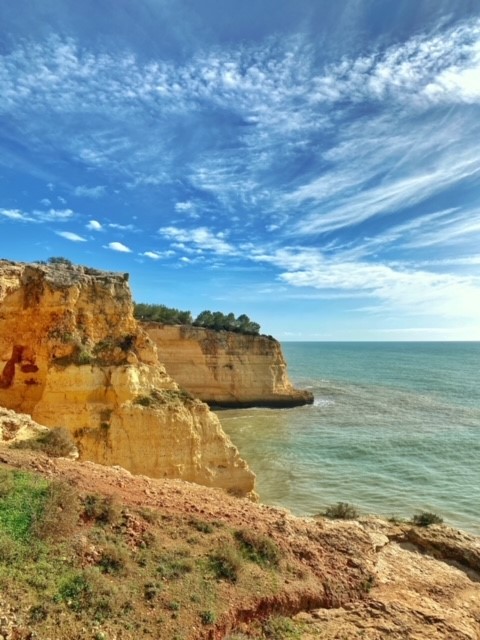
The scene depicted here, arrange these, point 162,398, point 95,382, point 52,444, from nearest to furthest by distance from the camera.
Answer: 1. point 52,444
2. point 95,382
3. point 162,398

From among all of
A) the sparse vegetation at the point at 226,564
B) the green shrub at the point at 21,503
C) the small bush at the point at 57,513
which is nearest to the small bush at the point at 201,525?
the sparse vegetation at the point at 226,564

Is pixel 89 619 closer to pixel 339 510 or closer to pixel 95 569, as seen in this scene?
pixel 95 569

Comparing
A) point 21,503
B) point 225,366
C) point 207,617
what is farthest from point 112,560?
point 225,366

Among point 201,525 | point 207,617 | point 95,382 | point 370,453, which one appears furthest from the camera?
point 370,453

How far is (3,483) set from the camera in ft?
25.1

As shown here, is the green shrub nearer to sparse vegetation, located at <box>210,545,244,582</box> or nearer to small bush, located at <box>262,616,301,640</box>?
sparse vegetation, located at <box>210,545,244,582</box>

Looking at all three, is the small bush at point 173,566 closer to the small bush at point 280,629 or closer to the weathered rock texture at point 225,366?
the small bush at point 280,629

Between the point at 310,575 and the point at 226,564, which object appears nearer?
the point at 226,564

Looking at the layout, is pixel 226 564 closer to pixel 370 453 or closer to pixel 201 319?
pixel 370 453

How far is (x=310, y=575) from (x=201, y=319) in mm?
45352

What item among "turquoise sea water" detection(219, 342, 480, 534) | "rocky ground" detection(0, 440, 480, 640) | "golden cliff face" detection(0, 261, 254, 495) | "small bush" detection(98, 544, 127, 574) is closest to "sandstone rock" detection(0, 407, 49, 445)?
"rocky ground" detection(0, 440, 480, 640)

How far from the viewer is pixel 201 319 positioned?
52.7 metres

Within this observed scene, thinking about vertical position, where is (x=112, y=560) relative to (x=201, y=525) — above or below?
above

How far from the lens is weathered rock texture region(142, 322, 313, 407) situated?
148ft
